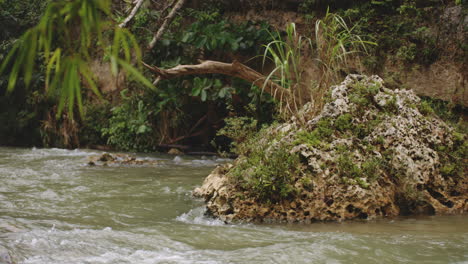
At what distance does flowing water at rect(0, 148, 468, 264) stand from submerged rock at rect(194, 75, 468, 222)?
0.80 ft

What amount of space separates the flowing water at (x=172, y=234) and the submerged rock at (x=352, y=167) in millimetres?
245

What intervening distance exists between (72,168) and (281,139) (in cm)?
449

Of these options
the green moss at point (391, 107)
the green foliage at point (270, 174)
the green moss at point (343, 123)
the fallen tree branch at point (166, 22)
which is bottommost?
the green foliage at point (270, 174)

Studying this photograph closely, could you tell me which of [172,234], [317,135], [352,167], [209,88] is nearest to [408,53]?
[209,88]

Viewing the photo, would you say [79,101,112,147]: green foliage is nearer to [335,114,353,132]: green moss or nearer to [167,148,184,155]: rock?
[167,148,184,155]: rock

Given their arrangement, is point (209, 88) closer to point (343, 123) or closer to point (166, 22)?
point (166, 22)

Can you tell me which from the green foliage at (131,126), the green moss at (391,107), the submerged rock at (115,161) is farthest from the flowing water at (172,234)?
the green foliage at (131,126)

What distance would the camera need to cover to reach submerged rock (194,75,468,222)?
441 cm

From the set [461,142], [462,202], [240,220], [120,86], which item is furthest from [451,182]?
[120,86]

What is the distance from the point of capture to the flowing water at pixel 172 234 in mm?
3184

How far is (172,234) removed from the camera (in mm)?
3814

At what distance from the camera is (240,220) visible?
4.31 meters

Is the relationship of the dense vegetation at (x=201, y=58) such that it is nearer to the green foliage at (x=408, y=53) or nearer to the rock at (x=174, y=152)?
the green foliage at (x=408, y=53)

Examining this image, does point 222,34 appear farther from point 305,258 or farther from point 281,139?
point 305,258
